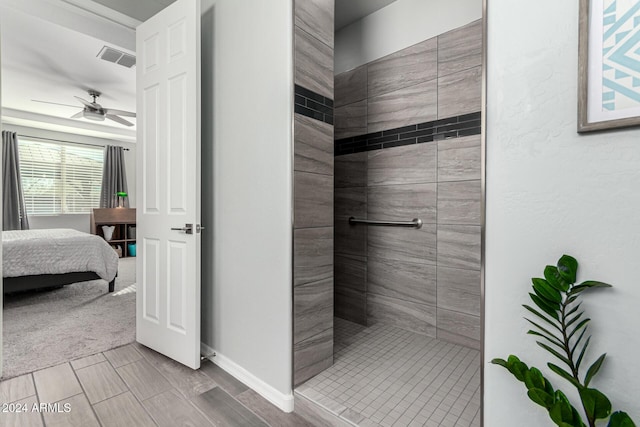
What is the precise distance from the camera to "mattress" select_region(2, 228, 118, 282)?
3120mm

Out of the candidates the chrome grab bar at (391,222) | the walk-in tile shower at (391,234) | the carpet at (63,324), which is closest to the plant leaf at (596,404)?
the walk-in tile shower at (391,234)

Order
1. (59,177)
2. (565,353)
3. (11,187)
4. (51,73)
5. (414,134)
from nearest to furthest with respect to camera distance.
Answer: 1. (565,353)
2. (414,134)
3. (51,73)
4. (11,187)
5. (59,177)

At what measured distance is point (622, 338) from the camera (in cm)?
79

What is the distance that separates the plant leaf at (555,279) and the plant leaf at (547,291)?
0.01 metres

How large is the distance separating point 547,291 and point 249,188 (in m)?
1.43

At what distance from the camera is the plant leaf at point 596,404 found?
753 millimetres

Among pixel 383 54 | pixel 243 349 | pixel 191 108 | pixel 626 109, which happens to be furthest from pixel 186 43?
pixel 626 109

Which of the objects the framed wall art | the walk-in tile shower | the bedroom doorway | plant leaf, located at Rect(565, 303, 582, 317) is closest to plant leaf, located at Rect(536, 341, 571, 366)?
plant leaf, located at Rect(565, 303, 582, 317)

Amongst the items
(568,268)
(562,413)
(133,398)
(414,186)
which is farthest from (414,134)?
(133,398)

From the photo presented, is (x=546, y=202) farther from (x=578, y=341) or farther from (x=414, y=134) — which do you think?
(x=414, y=134)

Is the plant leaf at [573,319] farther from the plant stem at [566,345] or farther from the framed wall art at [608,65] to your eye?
the framed wall art at [608,65]

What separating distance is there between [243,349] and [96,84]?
4.34 m

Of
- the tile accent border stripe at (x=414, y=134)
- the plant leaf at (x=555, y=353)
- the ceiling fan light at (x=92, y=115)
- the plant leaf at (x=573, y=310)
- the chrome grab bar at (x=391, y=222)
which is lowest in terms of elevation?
the plant leaf at (x=555, y=353)

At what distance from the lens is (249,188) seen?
182cm
